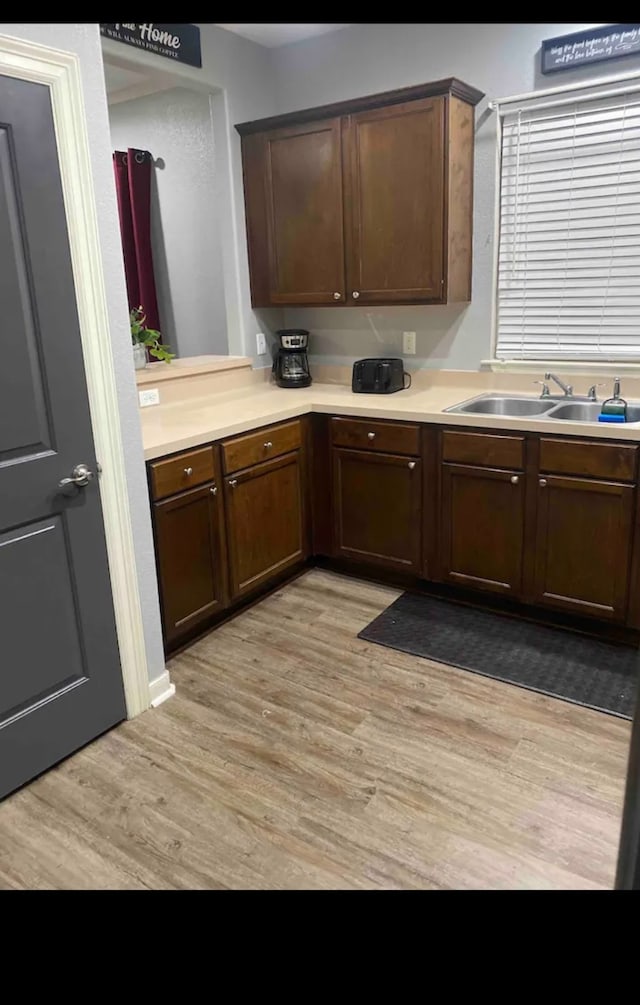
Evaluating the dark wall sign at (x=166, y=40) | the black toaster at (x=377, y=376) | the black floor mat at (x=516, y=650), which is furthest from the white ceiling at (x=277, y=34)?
the black floor mat at (x=516, y=650)

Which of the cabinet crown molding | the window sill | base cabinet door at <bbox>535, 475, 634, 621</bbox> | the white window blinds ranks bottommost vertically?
base cabinet door at <bbox>535, 475, 634, 621</bbox>

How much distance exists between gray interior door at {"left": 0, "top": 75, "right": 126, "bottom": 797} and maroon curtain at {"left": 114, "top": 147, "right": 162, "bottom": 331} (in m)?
2.60

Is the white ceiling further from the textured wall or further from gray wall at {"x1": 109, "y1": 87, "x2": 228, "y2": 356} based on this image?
gray wall at {"x1": 109, "y1": 87, "x2": 228, "y2": 356}

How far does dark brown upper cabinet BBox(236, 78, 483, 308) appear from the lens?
3.04 m

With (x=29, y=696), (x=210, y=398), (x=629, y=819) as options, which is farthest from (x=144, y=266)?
(x=629, y=819)

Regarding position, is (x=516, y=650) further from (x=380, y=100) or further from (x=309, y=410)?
(x=380, y=100)

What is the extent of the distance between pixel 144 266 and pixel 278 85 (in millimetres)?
1399

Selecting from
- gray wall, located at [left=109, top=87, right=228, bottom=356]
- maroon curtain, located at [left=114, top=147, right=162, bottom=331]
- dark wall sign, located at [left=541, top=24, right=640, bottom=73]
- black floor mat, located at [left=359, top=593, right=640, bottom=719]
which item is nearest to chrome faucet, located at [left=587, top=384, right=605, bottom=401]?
black floor mat, located at [left=359, top=593, right=640, bottom=719]

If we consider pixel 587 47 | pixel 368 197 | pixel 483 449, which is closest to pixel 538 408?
pixel 483 449

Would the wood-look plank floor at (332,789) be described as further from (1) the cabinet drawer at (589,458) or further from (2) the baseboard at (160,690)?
(1) the cabinet drawer at (589,458)

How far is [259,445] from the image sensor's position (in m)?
3.00

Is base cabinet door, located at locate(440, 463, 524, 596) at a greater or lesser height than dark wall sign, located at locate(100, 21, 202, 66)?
lesser

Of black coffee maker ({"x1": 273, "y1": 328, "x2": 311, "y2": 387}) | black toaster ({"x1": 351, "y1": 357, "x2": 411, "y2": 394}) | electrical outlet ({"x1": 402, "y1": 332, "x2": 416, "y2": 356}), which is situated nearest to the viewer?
black toaster ({"x1": 351, "y1": 357, "x2": 411, "y2": 394})
